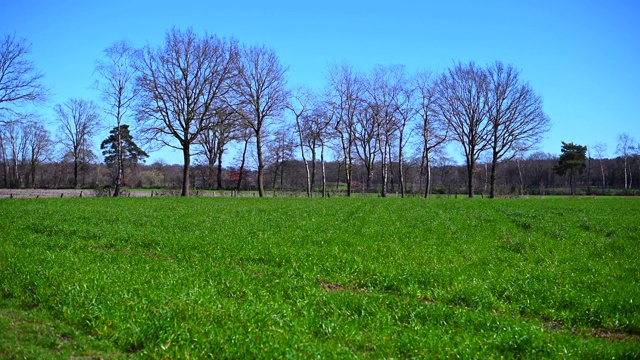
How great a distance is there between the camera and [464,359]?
556 cm

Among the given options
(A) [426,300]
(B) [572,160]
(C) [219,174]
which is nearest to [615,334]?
(A) [426,300]

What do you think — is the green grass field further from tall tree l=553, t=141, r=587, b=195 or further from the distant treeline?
tall tree l=553, t=141, r=587, b=195

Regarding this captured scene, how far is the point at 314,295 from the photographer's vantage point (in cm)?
844

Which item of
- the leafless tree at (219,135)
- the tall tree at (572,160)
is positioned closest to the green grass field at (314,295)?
the leafless tree at (219,135)

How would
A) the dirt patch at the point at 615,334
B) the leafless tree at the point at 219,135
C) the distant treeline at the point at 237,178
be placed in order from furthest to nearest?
the distant treeline at the point at 237,178 < the leafless tree at the point at 219,135 < the dirt patch at the point at 615,334

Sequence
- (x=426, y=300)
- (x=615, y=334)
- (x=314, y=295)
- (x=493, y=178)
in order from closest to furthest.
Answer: (x=615, y=334) < (x=314, y=295) < (x=426, y=300) < (x=493, y=178)

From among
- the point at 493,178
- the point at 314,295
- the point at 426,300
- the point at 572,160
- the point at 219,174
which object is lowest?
the point at 426,300

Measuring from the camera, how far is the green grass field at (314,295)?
5953 mm

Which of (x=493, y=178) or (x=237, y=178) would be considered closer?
(x=493, y=178)

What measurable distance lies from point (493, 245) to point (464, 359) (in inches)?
408

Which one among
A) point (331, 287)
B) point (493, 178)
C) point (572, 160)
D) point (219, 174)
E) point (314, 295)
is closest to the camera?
point (314, 295)

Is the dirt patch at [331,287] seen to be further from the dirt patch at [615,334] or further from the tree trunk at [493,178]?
the tree trunk at [493,178]

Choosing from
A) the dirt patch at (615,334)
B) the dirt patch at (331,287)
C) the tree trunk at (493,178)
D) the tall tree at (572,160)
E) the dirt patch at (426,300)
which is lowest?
the dirt patch at (615,334)

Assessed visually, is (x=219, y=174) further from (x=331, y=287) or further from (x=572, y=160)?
(x=572, y=160)
